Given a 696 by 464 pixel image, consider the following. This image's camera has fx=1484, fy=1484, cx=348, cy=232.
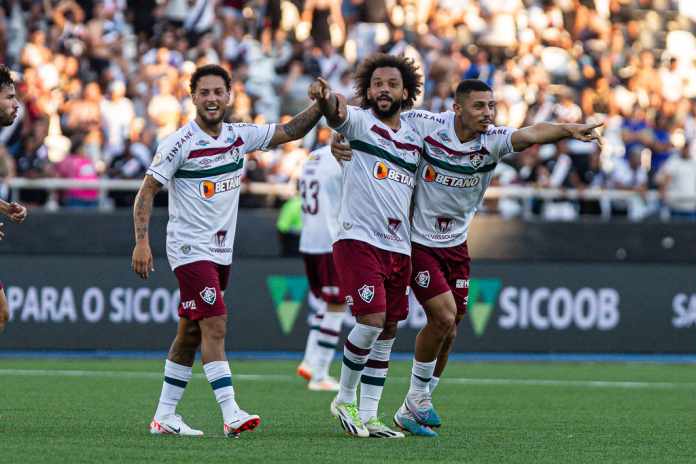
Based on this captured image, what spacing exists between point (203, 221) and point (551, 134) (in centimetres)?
233

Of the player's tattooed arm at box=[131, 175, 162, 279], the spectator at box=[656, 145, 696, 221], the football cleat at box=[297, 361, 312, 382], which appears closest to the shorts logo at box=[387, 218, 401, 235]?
the player's tattooed arm at box=[131, 175, 162, 279]

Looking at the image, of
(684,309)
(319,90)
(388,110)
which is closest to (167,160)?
(319,90)

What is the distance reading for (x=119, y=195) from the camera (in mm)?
18953

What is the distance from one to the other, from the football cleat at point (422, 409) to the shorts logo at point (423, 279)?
0.80 m

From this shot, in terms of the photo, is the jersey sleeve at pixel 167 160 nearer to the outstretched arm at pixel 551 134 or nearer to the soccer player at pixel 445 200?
the soccer player at pixel 445 200

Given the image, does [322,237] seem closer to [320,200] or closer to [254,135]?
[320,200]

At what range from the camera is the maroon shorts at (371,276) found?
31.4 feet

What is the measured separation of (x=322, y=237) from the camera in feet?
47.5

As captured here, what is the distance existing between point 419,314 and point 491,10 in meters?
9.15

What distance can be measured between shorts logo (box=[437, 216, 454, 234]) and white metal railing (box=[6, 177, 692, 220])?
28.7 feet

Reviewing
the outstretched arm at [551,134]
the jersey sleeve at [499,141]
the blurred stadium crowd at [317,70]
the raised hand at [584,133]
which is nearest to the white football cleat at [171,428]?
the jersey sleeve at [499,141]

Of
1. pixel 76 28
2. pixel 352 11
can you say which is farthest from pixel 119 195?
pixel 352 11

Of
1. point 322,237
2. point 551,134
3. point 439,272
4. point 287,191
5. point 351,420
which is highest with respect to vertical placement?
point 551,134

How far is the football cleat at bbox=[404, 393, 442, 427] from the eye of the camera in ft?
33.5
